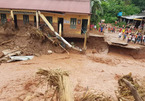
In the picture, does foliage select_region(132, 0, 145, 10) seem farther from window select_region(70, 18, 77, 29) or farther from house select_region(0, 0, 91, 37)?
window select_region(70, 18, 77, 29)

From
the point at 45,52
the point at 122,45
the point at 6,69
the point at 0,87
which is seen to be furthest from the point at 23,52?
the point at 122,45

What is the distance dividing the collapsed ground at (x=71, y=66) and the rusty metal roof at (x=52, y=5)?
2.76 meters

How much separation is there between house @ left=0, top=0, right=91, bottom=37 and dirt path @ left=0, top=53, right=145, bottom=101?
3.82 meters

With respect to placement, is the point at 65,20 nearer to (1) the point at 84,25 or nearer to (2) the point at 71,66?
(1) the point at 84,25

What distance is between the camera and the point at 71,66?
11320 millimetres

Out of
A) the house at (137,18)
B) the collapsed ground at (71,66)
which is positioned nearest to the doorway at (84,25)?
the collapsed ground at (71,66)

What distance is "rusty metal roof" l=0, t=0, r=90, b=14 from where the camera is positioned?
1387 cm

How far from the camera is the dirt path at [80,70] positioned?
7641 millimetres

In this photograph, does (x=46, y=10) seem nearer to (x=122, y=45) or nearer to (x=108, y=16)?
(x=122, y=45)

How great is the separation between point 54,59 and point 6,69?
14.4ft

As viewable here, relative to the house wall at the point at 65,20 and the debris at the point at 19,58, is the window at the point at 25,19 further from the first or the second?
the debris at the point at 19,58

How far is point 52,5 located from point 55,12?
1.10 m

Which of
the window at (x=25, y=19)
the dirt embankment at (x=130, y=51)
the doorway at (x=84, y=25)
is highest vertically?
the window at (x=25, y=19)

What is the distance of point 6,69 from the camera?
10055 millimetres
